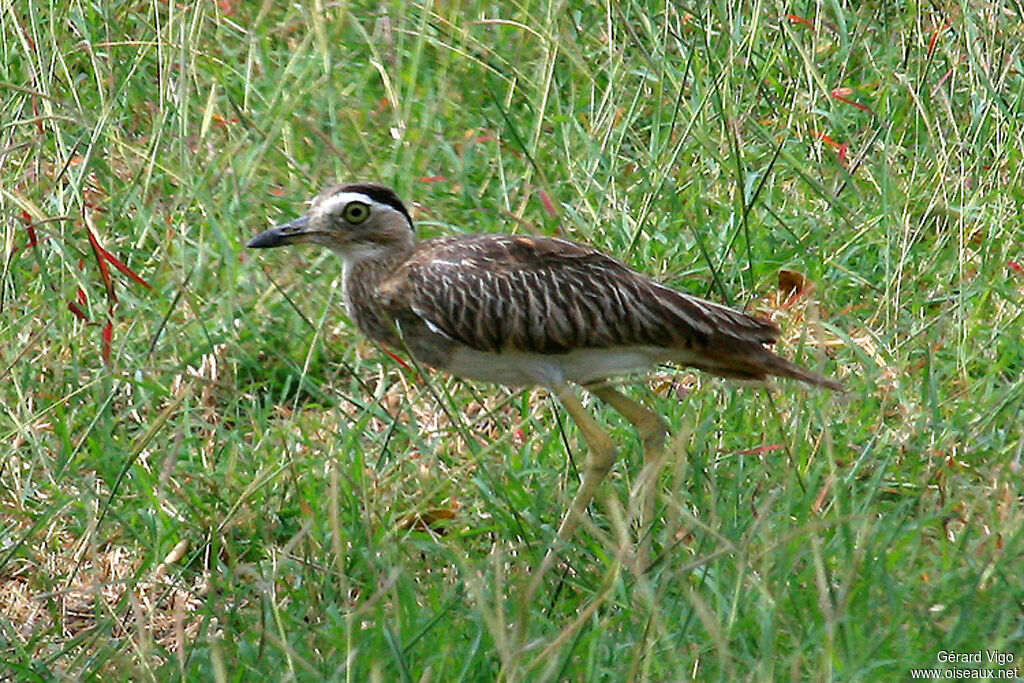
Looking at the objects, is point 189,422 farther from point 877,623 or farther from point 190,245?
point 877,623

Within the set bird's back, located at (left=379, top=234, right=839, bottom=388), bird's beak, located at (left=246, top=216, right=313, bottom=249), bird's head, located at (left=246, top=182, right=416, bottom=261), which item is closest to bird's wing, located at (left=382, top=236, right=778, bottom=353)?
bird's back, located at (left=379, top=234, right=839, bottom=388)

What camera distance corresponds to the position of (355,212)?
4930mm

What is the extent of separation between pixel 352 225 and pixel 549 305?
0.62m

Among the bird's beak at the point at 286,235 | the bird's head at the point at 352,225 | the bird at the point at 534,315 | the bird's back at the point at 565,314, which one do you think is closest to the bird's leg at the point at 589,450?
the bird at the point at 534,315

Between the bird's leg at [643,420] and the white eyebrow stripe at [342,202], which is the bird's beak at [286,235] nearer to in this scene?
the white eyebrow stripe at [342,202]

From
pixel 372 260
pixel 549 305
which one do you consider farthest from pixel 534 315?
pixel 372 260

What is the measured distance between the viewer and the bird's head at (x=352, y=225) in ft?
16.1

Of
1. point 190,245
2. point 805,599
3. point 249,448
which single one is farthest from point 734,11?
point 805,599

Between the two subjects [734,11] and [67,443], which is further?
[734,11]

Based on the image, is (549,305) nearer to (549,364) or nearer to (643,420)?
(549,364)

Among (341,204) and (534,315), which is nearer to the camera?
(534,315)

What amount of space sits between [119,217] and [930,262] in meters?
2.69

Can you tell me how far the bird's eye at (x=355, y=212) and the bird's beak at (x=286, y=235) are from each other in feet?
0.37

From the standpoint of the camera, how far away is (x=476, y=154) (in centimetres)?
637
